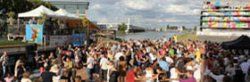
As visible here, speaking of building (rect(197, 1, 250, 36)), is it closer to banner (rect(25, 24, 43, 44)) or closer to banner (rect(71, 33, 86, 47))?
banner (rect(71, 33, 86, 47))

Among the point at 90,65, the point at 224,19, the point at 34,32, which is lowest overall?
the point at 224,19

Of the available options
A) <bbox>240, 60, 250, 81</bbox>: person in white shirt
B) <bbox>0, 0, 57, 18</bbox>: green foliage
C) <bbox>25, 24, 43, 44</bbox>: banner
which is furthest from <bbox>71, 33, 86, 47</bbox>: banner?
<bbox>0, 0, 57, 18</bbox>: green foliage

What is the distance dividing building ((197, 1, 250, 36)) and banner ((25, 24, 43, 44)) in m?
137

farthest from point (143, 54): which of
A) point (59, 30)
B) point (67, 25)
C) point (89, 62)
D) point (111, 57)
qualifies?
point (67, 25)

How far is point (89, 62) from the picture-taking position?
21.0m

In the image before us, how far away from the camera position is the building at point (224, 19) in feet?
562

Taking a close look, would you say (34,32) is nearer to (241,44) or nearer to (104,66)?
(241,44)

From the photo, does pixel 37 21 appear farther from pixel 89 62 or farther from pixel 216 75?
pixel 216 75

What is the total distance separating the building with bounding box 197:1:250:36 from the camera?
17138 centimetres

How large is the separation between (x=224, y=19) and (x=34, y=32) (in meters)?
144

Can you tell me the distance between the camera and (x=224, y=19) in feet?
568

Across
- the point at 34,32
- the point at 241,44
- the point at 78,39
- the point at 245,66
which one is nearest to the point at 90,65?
the point at 245,66

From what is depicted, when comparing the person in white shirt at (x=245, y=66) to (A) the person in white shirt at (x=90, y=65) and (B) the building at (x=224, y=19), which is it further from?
(B) the building at (x=224, y=19)

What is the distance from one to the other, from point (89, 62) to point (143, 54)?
3700 mm
